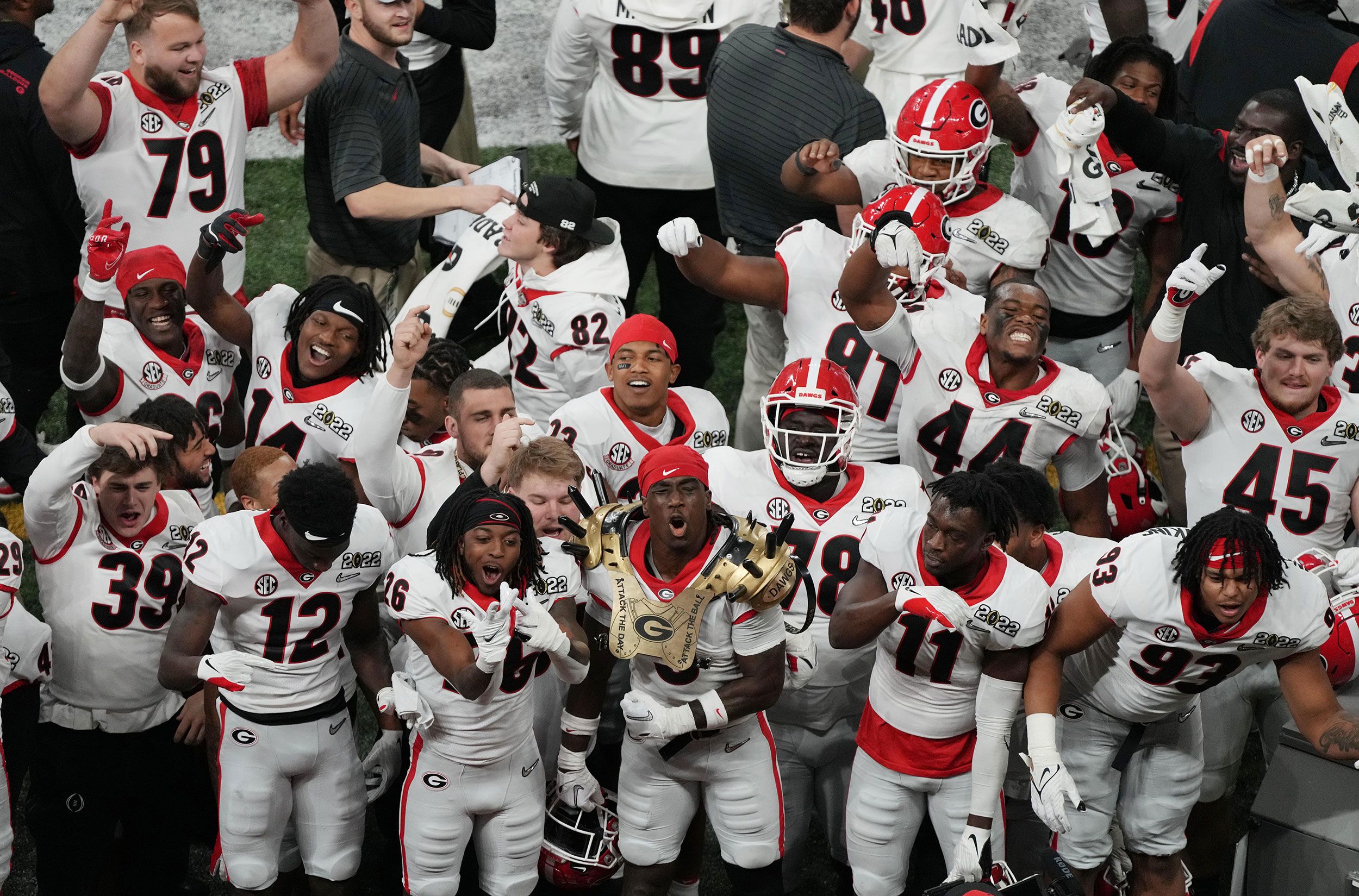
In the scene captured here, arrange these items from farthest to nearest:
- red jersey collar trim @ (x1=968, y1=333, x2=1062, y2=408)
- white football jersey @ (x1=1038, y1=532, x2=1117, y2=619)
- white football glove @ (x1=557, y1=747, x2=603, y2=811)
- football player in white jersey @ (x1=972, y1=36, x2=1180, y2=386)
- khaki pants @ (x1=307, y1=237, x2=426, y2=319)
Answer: khaki pants @ (x1=307, y1=237, x2=426, y2=319)
football player in white jersey @ (x1=972, y1=36, x2=1180, y2=386)
red jersey collar trim @ (x1=968, y1=333, x2=1062, y2=408)
white football jersey @ (x1=1038, y1=532, x2=1117, y2=619)
white football glove @ (x1=557, y1=747, x2=603, y2=811)

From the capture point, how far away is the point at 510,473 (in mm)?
4605

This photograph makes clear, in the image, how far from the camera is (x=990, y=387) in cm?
492

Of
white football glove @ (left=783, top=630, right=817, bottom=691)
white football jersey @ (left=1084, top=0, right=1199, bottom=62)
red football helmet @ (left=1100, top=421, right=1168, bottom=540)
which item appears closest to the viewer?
white football glove @ (left=783, top=630, right=817, bottom=691)

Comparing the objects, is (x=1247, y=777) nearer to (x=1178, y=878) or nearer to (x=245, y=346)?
(x=1178, y=878)

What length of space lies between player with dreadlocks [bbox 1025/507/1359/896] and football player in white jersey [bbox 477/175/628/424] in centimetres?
195

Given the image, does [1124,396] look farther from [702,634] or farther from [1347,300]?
[702,634]

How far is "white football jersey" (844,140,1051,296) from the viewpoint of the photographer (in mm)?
5484

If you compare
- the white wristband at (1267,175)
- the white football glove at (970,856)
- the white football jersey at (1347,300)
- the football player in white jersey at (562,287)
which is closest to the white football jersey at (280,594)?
the football player in white jersey at (562,287)

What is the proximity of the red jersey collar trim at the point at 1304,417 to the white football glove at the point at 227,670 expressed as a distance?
3.13m

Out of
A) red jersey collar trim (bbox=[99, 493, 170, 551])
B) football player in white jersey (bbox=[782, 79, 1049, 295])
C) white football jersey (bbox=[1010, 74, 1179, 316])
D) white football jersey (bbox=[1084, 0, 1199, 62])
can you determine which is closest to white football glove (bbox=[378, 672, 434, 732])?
red jersey collar trim (bbox=[99, 493, 170, 551])

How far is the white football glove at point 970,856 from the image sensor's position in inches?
166

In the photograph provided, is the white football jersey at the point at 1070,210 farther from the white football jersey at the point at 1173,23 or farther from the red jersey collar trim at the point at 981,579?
the red jersey collar trim at the point at 981,579

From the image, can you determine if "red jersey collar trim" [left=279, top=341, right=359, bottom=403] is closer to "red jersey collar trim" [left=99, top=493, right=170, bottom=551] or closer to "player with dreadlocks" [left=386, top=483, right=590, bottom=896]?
"red jersey collar trim" [left=99, top=493, right=170, bottom=551]

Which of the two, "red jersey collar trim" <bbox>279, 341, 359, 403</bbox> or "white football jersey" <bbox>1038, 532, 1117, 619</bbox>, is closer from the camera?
"white football jersey" <bbox>1038, 532, 1117, 619</bbox>
